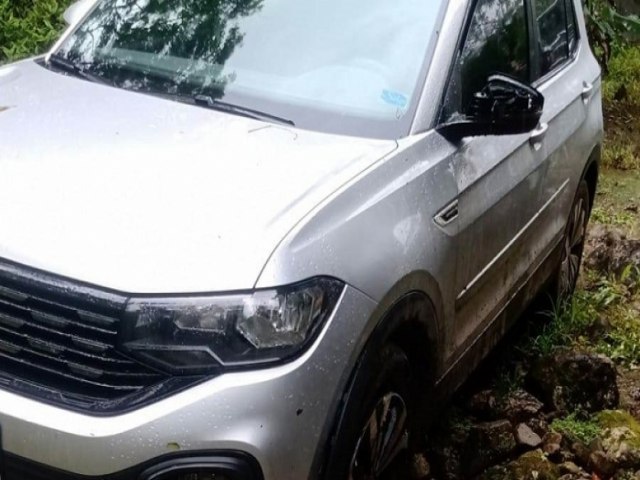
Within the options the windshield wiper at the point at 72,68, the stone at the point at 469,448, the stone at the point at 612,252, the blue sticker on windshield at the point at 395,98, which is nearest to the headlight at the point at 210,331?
the blue sticker on windshield at the point at 395,98

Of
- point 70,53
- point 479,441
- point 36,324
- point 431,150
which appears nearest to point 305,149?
point 431,150

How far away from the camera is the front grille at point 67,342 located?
2.15 metres

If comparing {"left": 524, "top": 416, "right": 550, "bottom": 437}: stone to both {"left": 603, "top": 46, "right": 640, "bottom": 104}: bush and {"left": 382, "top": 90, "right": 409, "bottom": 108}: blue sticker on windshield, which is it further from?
{"left": 603, "top": 46, "right": 640, "bottom": 104}: bush

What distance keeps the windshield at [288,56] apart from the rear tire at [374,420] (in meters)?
0.73

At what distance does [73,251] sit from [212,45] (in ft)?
4.41

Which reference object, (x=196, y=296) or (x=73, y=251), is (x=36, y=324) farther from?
A: (x=196, y=296)

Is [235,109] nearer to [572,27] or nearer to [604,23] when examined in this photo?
[572,27]

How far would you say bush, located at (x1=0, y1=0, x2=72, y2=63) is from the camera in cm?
625

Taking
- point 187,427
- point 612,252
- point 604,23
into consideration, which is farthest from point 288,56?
point 604,23

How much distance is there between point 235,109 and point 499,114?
2.75 ft

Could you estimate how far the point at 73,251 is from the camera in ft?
7.16

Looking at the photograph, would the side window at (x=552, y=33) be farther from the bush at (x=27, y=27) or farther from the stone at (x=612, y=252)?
the bush at (x=27, y=27)

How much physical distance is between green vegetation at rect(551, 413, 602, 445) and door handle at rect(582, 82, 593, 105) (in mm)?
1499

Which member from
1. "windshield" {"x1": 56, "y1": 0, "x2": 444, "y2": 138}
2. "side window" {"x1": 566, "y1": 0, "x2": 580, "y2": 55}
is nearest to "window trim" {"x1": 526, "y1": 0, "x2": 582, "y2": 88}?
"side window" {"x1": 566, "y1": 0, "x2": 580, "y2": 55}
